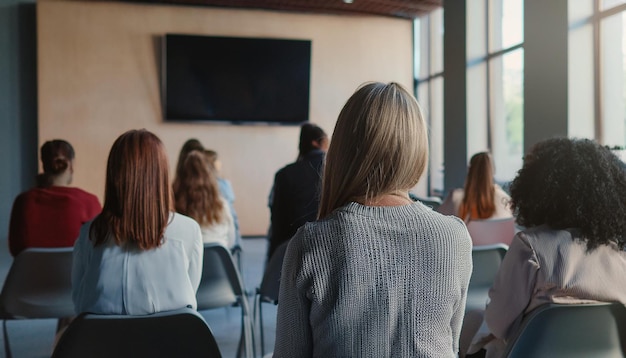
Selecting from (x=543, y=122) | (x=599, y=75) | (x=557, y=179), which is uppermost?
(x=599, y=75)

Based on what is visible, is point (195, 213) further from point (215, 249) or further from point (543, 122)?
point (543, 122)

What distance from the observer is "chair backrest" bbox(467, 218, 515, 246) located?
3699 millimetres

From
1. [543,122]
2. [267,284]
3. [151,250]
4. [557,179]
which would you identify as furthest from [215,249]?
[543,122]

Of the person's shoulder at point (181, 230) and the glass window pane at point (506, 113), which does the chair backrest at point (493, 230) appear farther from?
the glass window pane at point (506, 113)

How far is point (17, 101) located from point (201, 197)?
6202 millimetres

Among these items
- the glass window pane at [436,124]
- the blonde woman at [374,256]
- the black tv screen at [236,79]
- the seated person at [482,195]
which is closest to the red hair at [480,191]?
the seated person at [482,195]

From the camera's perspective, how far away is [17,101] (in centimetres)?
903

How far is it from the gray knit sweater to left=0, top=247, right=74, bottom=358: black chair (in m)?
2.00

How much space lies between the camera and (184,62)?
9.09 metres

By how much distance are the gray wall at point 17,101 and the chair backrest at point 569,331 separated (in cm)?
864

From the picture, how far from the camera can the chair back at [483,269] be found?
8.96 feet

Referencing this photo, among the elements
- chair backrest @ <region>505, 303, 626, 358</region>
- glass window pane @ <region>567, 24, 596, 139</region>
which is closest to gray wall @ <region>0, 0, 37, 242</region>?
glass window pane @ <region>567, 24, 596, 139</region>

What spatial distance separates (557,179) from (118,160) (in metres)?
1.41

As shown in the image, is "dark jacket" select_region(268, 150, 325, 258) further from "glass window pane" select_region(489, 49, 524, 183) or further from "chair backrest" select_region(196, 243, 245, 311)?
"glass window pane" select_region(489, 49, 524, 183)
